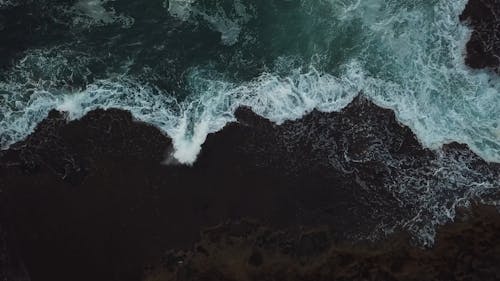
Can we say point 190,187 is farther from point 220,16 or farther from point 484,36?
point 484,36

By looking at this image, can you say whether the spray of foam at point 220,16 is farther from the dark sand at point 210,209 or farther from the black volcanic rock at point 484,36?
the black volcanic rock at point 484,36

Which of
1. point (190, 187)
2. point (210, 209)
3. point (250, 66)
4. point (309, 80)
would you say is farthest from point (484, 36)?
point (190, 187)

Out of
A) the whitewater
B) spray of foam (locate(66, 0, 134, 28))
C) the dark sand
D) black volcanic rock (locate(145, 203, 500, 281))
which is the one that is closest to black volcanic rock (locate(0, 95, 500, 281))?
the dark sand

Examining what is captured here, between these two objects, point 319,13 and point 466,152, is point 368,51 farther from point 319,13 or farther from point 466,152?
point 466,152

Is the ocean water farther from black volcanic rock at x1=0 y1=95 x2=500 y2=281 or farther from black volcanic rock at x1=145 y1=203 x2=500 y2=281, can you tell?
black volcanic rock at x1=145 y1=203 x2=500 y2=281

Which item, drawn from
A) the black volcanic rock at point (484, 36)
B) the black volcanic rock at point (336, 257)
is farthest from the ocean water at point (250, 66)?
the black volcanic rock at point (336, 257)

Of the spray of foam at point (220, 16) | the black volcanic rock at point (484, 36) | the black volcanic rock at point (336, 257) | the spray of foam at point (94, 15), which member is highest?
the black volcanic rock at point (484, 36)
